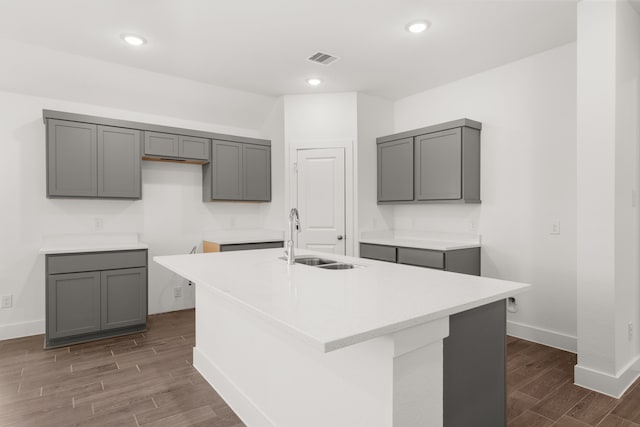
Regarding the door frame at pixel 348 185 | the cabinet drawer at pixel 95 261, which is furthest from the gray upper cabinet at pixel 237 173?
the cabinet drawer at pixel 95 261

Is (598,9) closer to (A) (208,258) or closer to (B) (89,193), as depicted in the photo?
(A) (208,258)

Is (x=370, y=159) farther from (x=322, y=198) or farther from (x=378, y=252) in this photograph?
(x=378, y=252)

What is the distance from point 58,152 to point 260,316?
3464mm

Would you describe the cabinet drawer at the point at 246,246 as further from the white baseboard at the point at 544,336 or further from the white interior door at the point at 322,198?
the white baseboard at the point at 544,336

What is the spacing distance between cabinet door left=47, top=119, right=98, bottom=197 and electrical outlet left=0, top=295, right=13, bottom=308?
1129 mm

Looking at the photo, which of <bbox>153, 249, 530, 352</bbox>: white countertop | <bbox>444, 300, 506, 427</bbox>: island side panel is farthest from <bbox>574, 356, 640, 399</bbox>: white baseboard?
<bbox>153, 249, 530, 352</bbox>: white countertop

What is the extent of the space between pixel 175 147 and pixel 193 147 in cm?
21

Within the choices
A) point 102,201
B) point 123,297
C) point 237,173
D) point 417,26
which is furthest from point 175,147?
point 417,26

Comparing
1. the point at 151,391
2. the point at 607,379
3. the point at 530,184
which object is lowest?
the point at 151,391

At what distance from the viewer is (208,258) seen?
2598mm

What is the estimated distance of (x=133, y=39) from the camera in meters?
3.15

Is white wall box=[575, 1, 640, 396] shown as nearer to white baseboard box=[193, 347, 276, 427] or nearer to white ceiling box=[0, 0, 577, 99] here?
white ceiling box=[0, 0, 577, 99]

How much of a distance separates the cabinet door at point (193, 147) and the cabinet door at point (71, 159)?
893 millimetres

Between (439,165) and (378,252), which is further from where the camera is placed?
(378,252)
